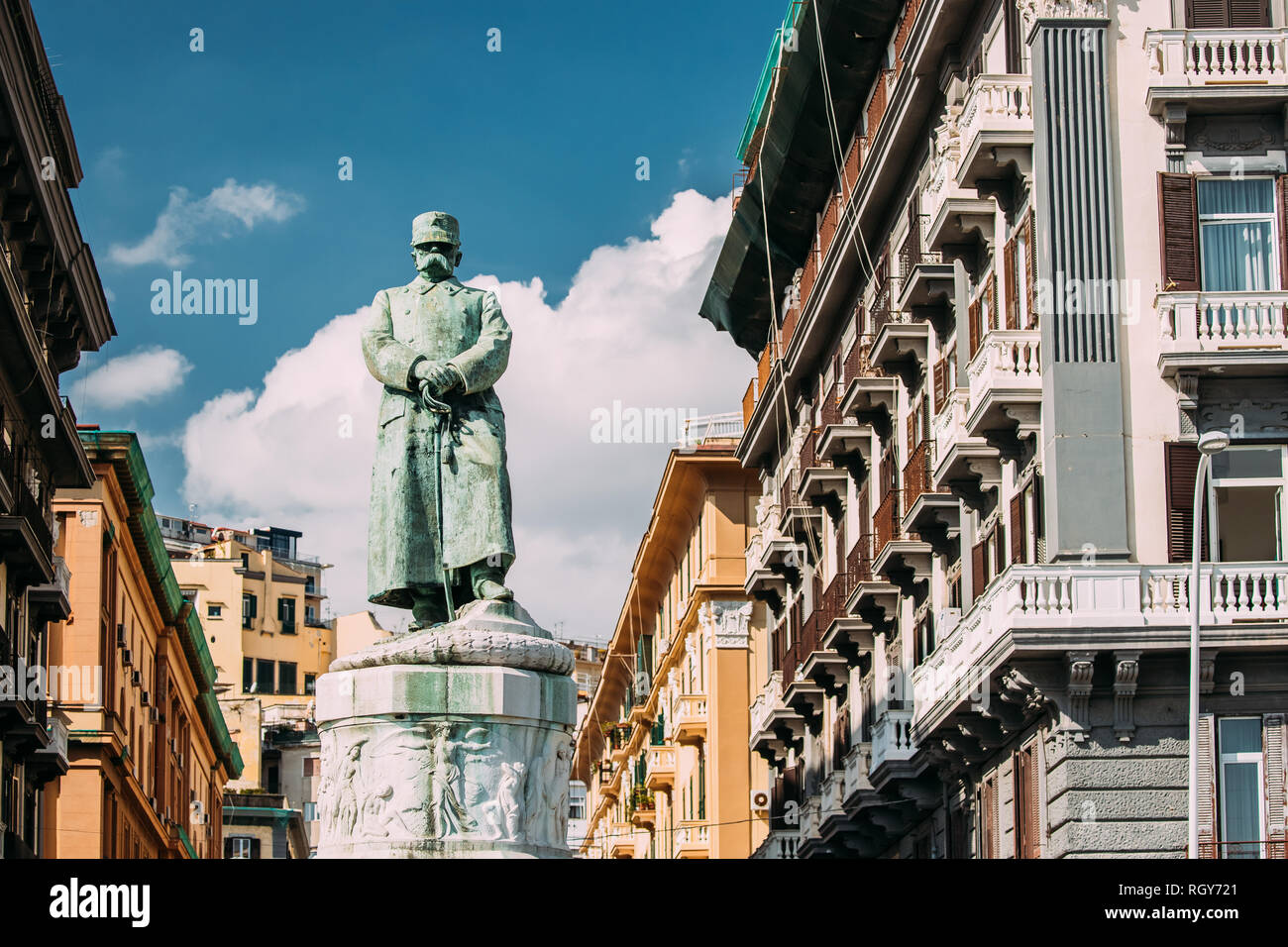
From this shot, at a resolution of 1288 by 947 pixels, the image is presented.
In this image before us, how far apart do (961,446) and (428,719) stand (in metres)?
18.3

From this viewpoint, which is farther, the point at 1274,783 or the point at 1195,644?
the point at 1274,783

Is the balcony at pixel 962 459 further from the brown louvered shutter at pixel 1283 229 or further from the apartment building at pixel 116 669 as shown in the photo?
the apartment building at pixel 116 669

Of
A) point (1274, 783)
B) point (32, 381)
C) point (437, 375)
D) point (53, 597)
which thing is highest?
point (32, 381)

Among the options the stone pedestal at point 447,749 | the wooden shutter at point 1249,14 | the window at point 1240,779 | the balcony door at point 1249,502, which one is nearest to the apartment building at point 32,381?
the wooden shutter at point 1249,14

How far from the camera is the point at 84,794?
202ft

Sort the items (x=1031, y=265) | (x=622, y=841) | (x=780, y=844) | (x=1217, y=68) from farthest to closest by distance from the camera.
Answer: (x=622, y=841), (x=780, y=844), (x=1031, y=265), (x=1217, y=68)

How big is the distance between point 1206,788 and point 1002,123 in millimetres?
9667

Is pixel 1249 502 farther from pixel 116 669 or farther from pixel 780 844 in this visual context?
pixel 116 669

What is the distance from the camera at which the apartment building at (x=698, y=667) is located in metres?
69.8

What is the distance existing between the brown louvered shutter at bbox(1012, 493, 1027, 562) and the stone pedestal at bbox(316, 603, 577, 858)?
16039 millimetres

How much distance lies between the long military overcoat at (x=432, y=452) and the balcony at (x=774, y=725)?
35609 millimetres

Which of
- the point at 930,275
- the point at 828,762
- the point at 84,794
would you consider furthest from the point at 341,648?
the point at 930,275

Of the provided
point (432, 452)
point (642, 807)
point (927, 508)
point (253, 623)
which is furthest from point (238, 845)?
point (432, 452)

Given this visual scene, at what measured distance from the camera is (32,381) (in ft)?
164
